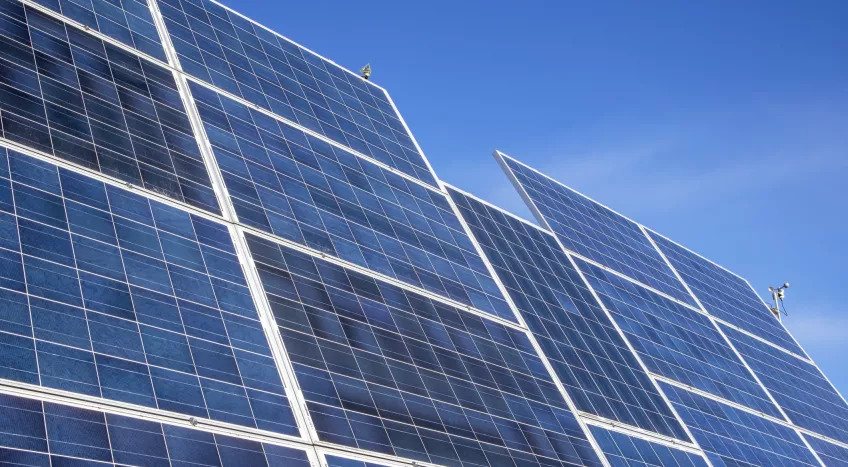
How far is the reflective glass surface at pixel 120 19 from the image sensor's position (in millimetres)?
21141

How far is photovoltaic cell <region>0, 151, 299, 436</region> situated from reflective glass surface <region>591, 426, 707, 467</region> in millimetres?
9857

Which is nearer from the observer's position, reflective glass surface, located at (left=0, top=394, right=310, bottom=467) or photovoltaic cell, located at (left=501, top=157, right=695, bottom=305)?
reflective glass surface, located at (left=0, top=394, right=310, bottom=467)

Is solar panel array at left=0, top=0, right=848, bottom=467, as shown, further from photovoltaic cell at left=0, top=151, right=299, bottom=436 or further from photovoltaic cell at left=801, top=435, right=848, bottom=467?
photovoltaic cell at left=801, top=435, right=848, bottom=467

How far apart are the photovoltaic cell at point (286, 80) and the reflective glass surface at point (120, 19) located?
65 centimetres

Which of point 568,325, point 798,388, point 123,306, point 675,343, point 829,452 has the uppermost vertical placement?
point 675,343

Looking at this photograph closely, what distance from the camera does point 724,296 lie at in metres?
44.3

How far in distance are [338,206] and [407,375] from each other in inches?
217

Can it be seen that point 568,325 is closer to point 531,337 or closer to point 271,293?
point 531,337

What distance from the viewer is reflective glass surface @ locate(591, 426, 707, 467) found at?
2264 centimetres

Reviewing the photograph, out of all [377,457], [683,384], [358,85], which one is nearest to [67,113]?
[377,457]

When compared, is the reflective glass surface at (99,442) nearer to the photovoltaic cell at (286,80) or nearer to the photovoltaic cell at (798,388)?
the photovoltaic cell at (286,80)

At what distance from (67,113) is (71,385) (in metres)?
6.81

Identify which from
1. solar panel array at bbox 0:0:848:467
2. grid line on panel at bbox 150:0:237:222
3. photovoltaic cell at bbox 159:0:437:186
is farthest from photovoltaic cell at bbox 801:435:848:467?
grid line on panel at bbox 150:0:237:222

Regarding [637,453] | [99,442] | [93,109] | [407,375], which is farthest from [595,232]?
[99,442]
